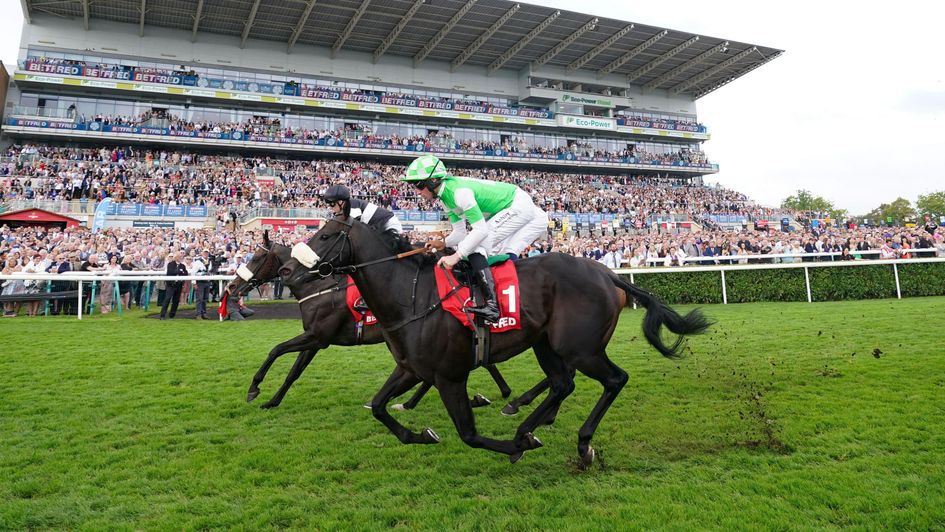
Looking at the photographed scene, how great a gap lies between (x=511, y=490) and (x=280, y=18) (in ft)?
148

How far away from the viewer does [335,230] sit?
12.8 feet

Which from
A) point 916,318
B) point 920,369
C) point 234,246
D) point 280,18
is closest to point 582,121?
point 280,18

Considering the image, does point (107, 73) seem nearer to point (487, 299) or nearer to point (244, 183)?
point (244, 183)

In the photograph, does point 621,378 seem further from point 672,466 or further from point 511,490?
point 511,490

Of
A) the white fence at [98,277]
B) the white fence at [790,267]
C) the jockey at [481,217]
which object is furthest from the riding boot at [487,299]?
the white fence at [790,267]

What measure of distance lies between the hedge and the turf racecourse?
7115mm

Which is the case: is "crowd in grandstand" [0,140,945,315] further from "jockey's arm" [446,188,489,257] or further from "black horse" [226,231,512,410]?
"jockey's arm" [446,188,489,257]

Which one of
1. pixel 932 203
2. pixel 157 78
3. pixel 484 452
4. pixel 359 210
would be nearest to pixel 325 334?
pixel 359 210

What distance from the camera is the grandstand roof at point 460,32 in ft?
130

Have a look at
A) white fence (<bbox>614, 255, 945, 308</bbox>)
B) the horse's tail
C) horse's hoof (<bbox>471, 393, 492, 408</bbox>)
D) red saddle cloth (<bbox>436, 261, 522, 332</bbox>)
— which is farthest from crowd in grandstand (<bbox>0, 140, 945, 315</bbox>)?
the horse's tail

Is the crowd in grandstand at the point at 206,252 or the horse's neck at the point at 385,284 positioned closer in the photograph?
the horse's neck at the point at 385,284

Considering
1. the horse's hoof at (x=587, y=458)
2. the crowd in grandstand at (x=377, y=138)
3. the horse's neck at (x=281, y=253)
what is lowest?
the horse's hoof at (x=587, y=458)

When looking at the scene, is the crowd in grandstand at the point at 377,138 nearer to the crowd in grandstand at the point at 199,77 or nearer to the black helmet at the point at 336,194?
the crowd in grandstand at the point at 199,77

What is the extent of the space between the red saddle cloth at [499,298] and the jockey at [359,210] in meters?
0.62
